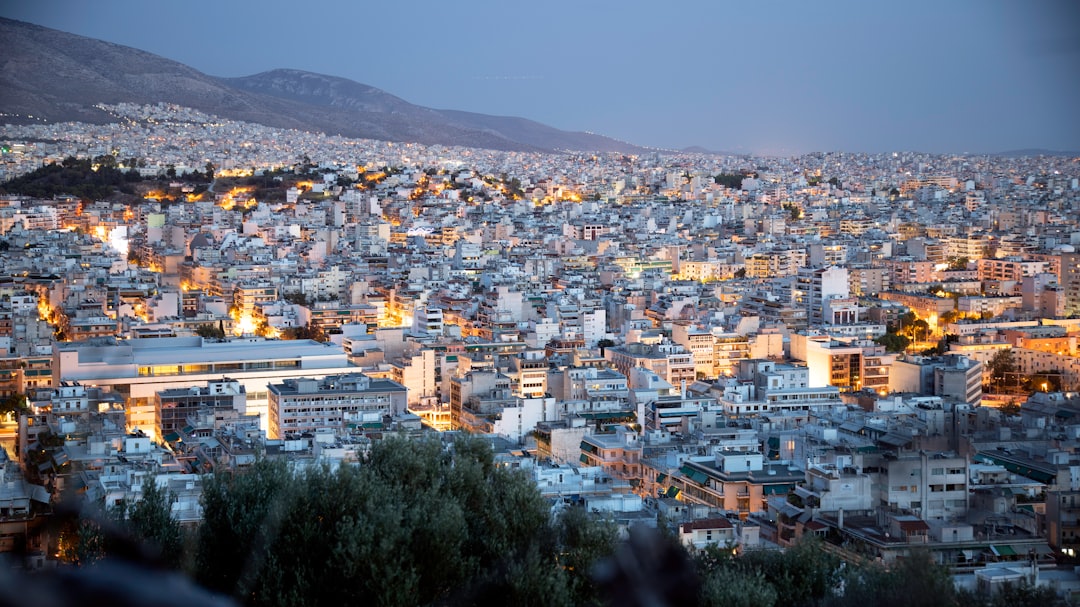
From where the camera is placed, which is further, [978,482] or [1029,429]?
[1029,429]

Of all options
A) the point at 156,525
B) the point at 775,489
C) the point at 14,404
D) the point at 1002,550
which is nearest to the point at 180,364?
the point at 14,404

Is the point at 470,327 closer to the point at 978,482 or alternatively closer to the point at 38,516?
the point at 978,482

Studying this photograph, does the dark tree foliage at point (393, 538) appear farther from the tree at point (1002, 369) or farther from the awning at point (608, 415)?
the tree at point (1002, 369)

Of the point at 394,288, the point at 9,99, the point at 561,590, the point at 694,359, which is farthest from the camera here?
the point at 9,99

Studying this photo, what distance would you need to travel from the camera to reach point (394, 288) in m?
15.4

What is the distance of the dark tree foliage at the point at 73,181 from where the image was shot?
76.7ft

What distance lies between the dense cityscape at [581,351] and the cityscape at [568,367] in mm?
38

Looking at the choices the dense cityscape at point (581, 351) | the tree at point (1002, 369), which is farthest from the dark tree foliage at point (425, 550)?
the tree at point (1002, 369)

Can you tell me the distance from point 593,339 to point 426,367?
255 centimetres

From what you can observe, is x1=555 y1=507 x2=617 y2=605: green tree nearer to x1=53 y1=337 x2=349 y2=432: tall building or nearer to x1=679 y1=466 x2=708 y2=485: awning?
x1=679 y1=466 x2=708 y2=485: awning

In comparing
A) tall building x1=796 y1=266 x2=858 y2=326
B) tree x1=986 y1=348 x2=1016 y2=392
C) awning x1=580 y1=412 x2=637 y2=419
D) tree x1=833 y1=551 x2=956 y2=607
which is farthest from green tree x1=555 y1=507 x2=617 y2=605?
tall building x1=796 y1=266 x2=858 y2=326

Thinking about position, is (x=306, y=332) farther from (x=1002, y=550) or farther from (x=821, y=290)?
(x=1002, y=550)

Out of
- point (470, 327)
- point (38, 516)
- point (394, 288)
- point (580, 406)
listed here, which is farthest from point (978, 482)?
point (394, 288)

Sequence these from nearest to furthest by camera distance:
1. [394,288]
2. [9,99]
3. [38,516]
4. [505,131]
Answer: [38,516] < [394,288] < [9,99] < [505,131]
